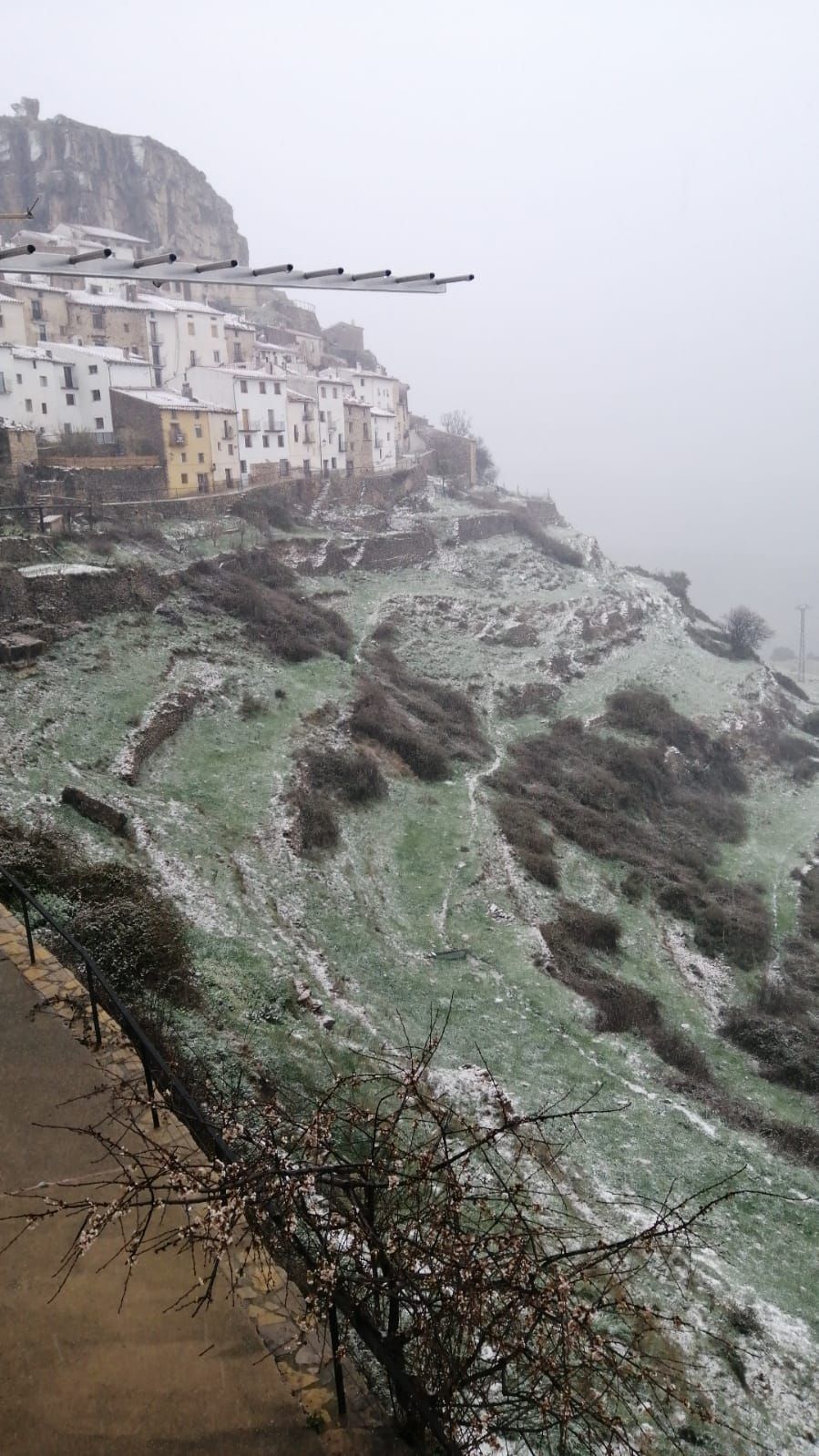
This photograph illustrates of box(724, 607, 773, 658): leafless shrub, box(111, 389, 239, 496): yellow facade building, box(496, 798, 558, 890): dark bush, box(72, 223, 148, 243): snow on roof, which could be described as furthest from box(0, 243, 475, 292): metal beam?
box(72, 223, 148, 243): snow on roof

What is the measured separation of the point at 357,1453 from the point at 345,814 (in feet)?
65.2

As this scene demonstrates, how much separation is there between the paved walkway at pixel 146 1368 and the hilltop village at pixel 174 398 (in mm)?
38750

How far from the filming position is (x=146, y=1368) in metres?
5.39

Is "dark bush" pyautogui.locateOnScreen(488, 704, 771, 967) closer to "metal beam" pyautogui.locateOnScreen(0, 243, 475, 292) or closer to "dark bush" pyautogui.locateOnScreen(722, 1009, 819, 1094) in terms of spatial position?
"dark bush" pyautogui.locateOnScreen(722, 1009, 819, 1094)

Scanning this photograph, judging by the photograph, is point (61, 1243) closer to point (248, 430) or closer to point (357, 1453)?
point (357, 1453)

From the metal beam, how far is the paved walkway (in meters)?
10.0

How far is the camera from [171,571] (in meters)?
36.9

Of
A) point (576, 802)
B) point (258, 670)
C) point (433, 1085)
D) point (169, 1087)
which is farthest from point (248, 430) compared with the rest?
point (169, 1087)

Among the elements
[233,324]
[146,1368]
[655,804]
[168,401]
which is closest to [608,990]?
[146,1368]

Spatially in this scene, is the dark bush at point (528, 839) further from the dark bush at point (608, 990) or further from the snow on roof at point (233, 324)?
the snow on roof at point (233, 324)

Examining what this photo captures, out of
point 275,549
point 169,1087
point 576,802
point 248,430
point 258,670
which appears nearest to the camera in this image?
point 169,1087

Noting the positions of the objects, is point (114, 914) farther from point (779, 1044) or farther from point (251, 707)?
point (251, 707)

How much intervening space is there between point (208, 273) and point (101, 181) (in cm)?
9937

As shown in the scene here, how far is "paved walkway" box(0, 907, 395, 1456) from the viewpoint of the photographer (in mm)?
5059
